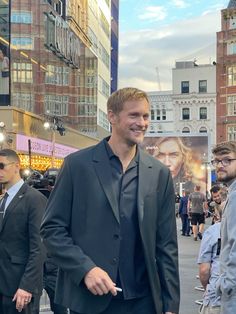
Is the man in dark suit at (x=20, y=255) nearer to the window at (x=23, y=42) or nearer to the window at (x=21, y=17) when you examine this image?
the window at (x=23, y=42)

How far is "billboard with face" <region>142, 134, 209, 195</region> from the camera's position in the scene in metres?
43.7

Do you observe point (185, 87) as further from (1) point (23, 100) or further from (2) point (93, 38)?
(1) point (23, 100)

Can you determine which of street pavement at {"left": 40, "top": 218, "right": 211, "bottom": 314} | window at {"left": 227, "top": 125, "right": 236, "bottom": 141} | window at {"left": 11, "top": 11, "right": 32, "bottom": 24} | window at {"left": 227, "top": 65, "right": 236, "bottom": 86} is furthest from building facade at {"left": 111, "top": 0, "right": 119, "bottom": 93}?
street pavement at {"left": 40, "top": 218, "right": 211, "bottom": 314}

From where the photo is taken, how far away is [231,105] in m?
66.1

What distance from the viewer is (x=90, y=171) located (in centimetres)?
301

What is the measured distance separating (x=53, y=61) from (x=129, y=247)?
39.0 metres

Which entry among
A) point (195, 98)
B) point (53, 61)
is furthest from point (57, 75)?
point (195, 98)

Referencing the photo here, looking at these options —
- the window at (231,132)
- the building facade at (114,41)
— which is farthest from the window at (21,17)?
the window at (231,132)

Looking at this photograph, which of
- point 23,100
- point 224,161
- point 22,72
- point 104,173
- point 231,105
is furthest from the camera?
point 231,105

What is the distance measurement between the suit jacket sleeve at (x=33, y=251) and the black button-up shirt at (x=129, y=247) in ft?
4.62

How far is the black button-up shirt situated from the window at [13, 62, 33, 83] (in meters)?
34.1

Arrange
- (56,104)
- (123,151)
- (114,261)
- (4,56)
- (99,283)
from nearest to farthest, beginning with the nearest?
(99,283) → (114,261) → (123,151) → (4,56) → (56,104)

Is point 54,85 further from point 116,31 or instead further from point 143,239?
point 143,239

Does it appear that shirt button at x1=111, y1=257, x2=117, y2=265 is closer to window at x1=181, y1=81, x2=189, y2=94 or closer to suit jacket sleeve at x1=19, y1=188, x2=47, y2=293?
suit jacket sleeve at x1=19, y1=188, x2=47, y2=293
